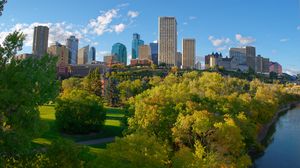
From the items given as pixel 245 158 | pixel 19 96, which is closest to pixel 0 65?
pixel 19 96

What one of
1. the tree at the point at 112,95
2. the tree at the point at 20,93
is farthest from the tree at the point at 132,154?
the tree at the point at 112,95

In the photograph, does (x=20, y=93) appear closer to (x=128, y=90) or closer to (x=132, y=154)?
(x=132, y=154)

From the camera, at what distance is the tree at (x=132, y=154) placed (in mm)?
23433

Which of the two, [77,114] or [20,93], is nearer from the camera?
[20,93]

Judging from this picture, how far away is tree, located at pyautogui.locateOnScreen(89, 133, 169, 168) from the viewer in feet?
76.9

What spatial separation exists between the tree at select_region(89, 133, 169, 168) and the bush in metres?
33.7

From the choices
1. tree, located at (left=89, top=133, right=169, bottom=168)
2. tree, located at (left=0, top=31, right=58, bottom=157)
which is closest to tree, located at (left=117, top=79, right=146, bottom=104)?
tree, located at (left=89, top=133, right=169, bottom=168)

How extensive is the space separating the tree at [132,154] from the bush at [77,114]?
33.7 metres

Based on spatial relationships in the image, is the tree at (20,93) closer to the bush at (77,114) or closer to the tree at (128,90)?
the bush at (77,114)

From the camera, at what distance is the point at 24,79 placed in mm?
15305

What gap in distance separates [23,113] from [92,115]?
44997 mm

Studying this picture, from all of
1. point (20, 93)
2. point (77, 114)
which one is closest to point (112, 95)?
point (77, 114)

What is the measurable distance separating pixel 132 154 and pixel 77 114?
118 ft

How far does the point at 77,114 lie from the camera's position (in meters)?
58.5
